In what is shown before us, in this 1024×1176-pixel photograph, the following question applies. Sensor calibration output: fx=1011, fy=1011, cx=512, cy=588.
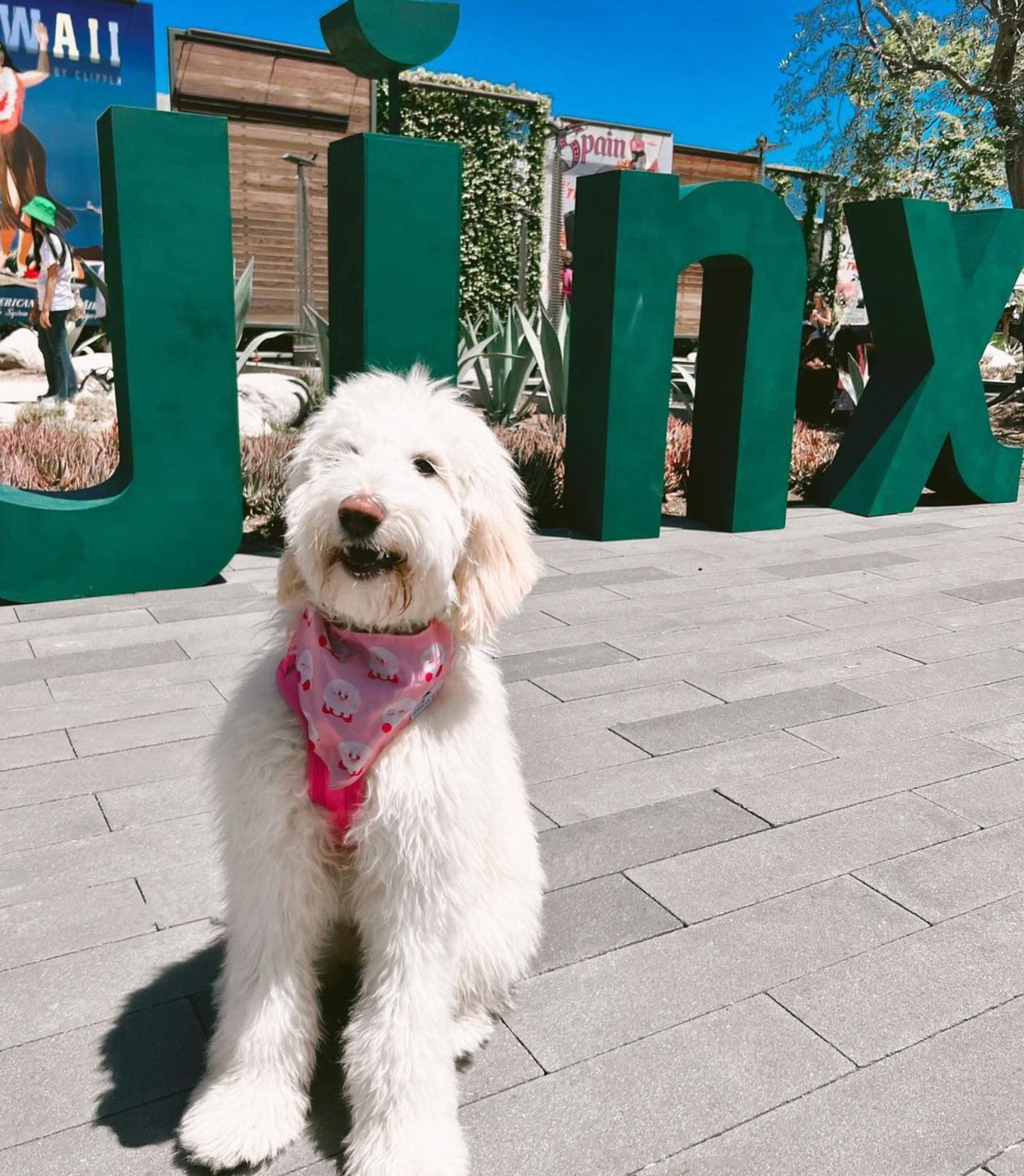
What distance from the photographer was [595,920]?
281 cm

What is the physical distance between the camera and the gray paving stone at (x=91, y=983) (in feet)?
7.67

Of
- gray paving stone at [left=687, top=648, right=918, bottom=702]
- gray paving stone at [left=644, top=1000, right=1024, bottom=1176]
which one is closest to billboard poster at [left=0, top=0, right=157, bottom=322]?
gray paving stone at [left=687, top=648, right=918, bottom=702]

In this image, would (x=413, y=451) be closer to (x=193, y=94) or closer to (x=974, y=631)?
(x=974, y=631)

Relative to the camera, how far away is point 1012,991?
2555 mm

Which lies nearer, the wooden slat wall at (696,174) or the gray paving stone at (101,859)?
the gray paving stone at (101,859)

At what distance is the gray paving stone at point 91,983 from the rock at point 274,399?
7124 mm

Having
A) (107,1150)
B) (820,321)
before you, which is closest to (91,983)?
(107,1150)

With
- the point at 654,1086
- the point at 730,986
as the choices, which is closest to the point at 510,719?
the point at 730,986

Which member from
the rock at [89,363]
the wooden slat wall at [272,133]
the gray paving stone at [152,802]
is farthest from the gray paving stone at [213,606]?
the wooden slat wall at [272,133]

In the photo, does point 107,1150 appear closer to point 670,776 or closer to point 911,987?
point 911,987

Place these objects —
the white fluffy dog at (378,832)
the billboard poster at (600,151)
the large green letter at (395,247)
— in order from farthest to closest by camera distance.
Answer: the billboard poster at (600,151) < the large green letter at (395,247) < the white fluffy dog at (378,832)

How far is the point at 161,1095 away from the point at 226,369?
425 cm

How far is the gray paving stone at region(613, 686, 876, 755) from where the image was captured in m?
4.01

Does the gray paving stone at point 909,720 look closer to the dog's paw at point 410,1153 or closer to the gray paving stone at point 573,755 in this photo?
the gray paving stone at point 573,755
